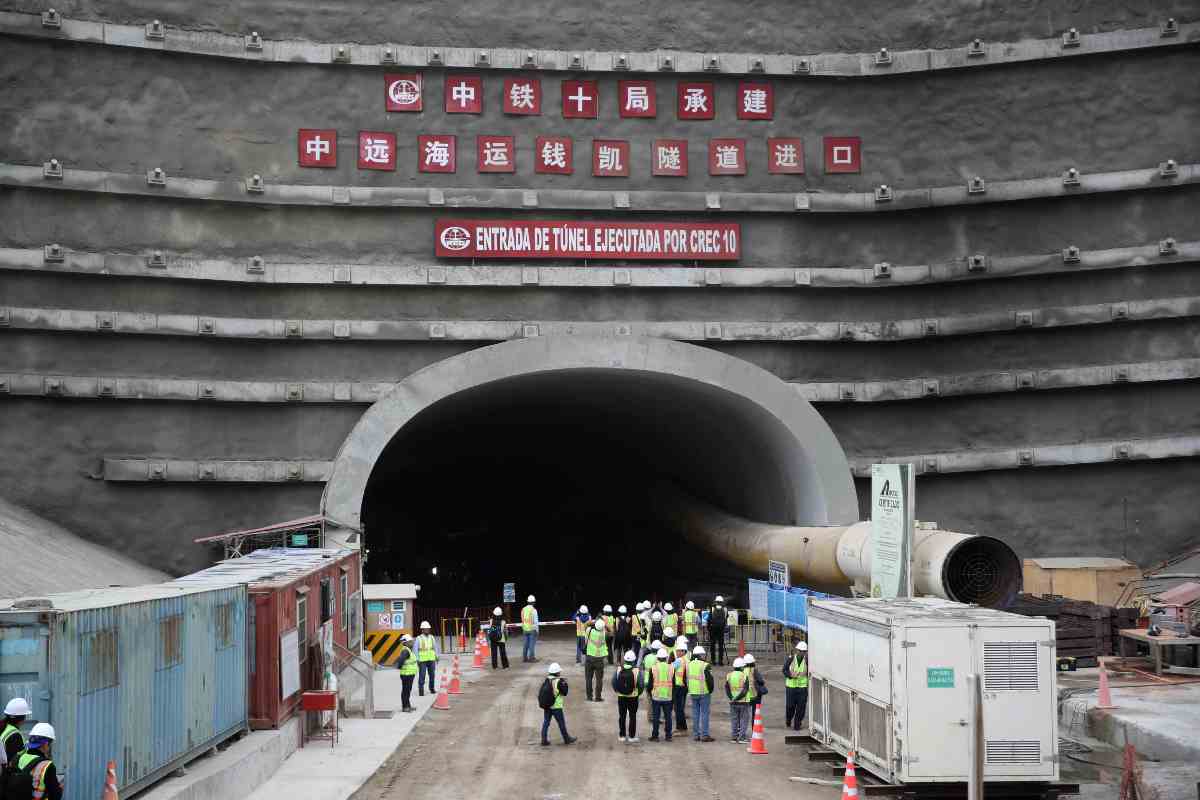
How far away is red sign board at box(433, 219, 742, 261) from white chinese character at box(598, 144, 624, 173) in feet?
5.54

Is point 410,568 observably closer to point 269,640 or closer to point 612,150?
point 612,150

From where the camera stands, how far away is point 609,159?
3797 centimetres

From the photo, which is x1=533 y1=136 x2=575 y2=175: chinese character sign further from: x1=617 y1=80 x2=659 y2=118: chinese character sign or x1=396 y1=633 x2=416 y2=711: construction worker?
x1=396 y1=633 x2=416 y2=711: construction worker

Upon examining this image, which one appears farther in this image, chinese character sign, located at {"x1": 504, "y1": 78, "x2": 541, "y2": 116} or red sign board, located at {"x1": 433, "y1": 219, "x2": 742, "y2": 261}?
chinese character sign, located at {"x1": 504, "y1": 78, "x2": 541, "y2": 116}

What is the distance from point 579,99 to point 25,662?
94.7 ft

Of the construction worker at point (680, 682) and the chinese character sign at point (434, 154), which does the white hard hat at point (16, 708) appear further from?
the chinese character sign at point (434, 154)

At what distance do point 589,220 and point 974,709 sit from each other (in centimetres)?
2769

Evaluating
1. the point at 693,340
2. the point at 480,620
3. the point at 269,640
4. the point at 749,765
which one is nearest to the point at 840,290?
the point at 693,340

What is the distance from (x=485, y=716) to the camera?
24797mm

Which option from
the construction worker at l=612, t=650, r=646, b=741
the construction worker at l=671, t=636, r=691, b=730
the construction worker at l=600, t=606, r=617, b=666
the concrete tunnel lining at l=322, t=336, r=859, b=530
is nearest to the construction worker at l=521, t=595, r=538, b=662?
the construction worker at l=600, t=606, r=617, b=666

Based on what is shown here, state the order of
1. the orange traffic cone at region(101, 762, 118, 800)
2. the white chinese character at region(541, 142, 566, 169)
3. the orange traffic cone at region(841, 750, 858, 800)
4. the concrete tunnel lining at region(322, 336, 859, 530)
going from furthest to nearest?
the white chinese character at region(541, 142, 566, 169) → the concrete tunnel lining at region(322, 336, 859, 530) → the orange traffic cone at region(841, 750, 858, 800) → the orange traffic cone at region(101, 762, 118, 800)

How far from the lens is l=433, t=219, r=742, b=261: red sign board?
37.0 metres

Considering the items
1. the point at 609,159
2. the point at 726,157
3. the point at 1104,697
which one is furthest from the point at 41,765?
the point at 726,157

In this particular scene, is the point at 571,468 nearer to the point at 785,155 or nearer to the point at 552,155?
the point at 552,155
